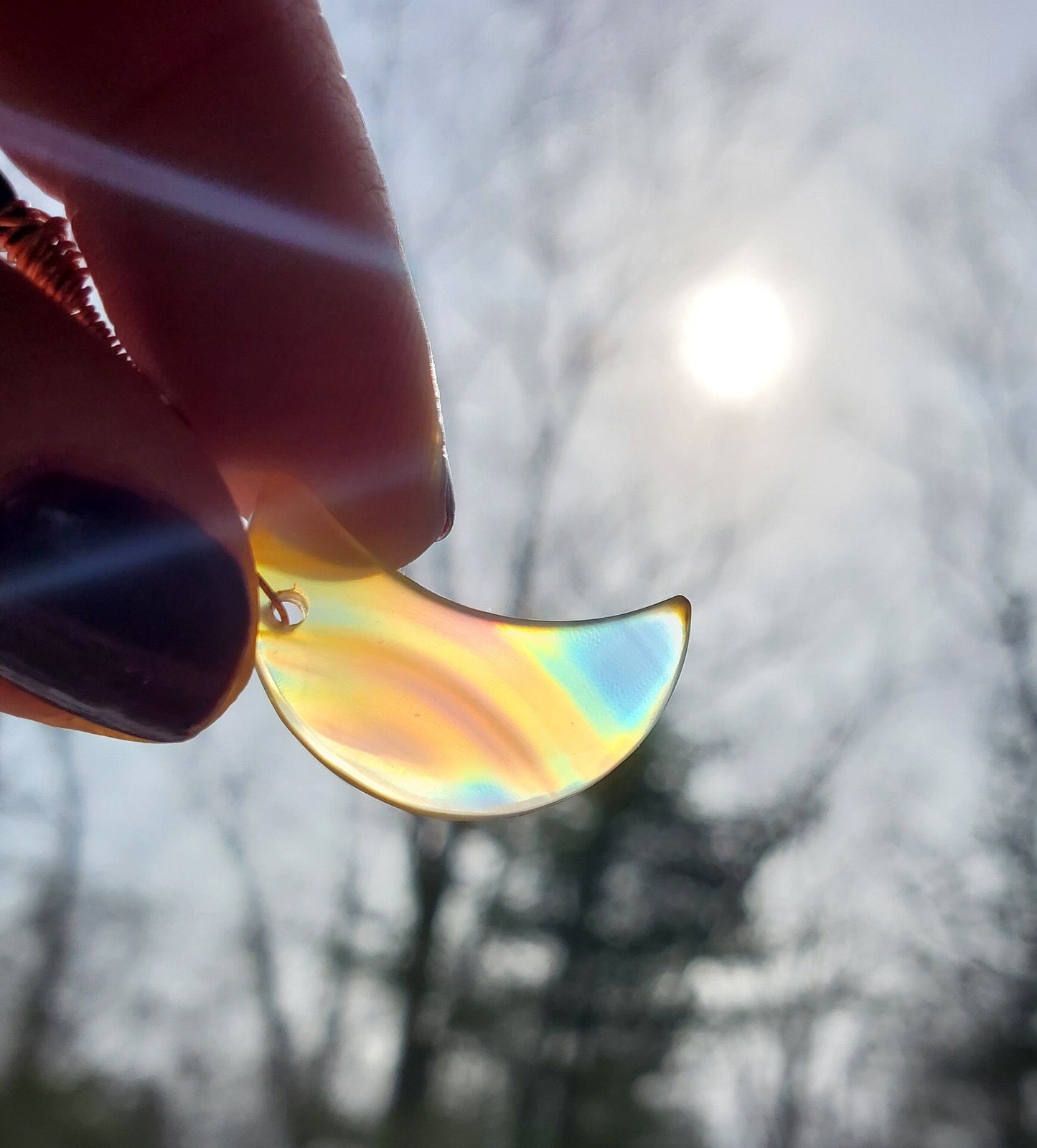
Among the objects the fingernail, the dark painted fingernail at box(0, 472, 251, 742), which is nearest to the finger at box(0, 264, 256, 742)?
the dark painted fingernail at box(0, 472, 251, 742)

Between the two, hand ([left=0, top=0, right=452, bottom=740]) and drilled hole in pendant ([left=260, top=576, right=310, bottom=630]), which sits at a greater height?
hand ([left=0, top=0, right=452, bottom=740])

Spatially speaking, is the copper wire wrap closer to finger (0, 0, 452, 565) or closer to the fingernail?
finger (0, 0, 452, 565)

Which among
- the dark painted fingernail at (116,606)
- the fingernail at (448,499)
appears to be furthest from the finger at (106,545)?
the fingernail at (448,499)

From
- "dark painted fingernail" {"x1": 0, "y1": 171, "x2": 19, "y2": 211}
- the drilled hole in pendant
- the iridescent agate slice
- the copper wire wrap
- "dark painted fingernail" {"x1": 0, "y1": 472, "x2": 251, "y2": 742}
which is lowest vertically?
the iridescent agate slice

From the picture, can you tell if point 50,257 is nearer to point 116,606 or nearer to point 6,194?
point 6,194

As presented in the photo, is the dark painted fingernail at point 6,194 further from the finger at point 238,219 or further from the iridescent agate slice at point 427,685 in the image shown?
the iridescent agate slice at point 427,685

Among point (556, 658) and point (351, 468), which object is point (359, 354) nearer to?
point (351, 468)
